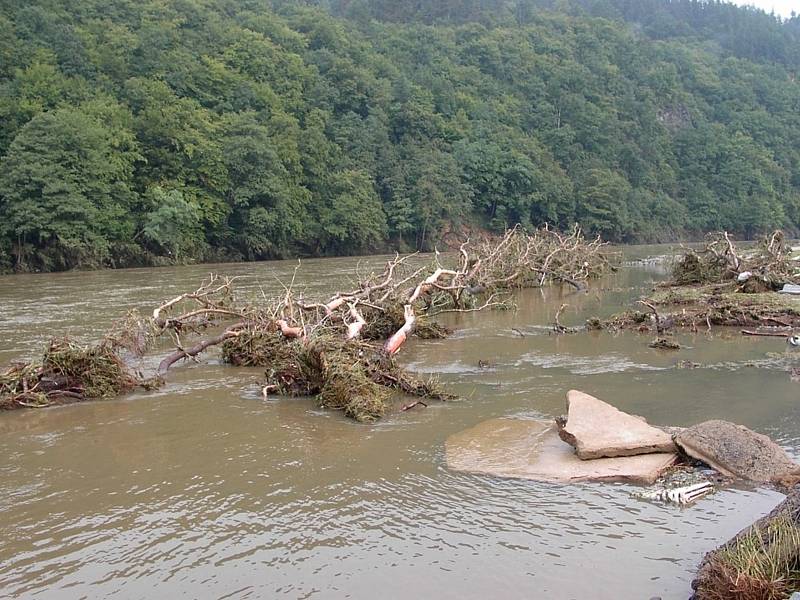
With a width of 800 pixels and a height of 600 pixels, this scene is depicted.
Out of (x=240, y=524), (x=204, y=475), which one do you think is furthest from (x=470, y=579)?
(x=204, y=475)

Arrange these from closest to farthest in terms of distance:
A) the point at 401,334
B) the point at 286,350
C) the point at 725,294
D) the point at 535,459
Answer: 1. the point at 535,459
2. the point at 286,350
3. the point at 401,334
4. the point at 725,294

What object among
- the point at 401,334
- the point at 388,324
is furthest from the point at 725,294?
the point at 401,334

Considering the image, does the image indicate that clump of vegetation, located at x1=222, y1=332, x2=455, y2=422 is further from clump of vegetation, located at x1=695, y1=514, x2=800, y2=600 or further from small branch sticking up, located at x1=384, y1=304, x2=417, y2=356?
clump of vegetation, located at x1=695, y1=514, x2=800, y2=600

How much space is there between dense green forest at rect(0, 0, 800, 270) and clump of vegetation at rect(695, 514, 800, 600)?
33.1 m

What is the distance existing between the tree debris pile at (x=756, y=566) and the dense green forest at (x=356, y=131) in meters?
33.1

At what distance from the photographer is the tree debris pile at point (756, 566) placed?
3.40m

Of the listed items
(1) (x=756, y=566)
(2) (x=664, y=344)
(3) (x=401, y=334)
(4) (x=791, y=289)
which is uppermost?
(4) (x=791, y=289)

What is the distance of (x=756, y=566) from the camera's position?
139 inches

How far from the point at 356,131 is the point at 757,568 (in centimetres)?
5678

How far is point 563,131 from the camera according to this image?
246ft

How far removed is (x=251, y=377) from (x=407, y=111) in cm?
5572

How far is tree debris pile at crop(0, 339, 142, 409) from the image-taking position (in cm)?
834

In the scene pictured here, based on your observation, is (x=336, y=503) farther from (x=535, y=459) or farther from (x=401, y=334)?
(x=401, y=334)

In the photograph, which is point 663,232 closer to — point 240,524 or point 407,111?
point 407,111
